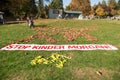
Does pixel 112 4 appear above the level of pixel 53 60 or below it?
above

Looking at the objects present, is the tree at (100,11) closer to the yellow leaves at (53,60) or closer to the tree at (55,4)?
the tree at (55,4)

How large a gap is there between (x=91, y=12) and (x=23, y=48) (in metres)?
80.5

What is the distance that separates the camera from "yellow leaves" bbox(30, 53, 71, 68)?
9.00m

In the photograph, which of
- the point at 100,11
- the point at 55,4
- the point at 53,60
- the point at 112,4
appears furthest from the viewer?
the point at 55,4

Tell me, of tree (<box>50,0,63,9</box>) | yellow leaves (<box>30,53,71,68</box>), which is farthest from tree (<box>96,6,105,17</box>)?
yellow leaves (<box>30,53,71,68</box>)

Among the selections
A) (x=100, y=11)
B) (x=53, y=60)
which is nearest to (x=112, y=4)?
(x=100, y=11)

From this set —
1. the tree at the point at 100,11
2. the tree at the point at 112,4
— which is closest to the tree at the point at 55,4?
the tree at the point at 100,11

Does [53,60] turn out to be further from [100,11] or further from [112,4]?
[112,4]

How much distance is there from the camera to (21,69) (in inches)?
330

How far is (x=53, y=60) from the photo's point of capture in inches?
374

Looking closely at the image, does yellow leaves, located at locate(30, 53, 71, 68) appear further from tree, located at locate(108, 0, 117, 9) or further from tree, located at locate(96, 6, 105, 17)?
tree, located at locate(108, 0, 117, 9)

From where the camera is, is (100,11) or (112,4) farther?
(112,4)

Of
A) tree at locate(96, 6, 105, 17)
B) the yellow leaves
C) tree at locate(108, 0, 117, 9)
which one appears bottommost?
the yellow leaves

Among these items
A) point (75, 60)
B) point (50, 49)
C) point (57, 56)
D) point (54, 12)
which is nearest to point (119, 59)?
point (75, 60)
